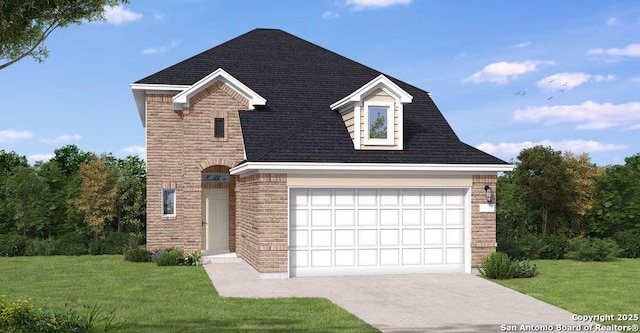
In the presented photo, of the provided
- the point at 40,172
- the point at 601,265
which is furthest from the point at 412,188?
the point at 40,172

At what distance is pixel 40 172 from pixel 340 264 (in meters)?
26.9

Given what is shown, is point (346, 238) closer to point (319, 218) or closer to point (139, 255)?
point (319, 218)

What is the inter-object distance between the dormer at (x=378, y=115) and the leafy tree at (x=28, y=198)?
22.4 metres

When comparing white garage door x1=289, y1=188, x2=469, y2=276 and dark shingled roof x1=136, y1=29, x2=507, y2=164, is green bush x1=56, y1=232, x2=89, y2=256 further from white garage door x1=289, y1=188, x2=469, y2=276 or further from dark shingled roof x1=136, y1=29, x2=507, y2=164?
white garage door x1=289, y1=188, x2=469, y2=276

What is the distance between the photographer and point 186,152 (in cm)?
2597

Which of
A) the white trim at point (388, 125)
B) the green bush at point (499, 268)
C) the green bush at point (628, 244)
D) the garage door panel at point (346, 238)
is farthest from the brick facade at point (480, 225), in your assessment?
the green bush at point (628, 244)

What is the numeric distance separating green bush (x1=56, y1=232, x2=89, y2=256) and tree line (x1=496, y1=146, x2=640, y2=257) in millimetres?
20833

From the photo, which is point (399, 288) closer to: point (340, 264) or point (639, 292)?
point (340, 264)

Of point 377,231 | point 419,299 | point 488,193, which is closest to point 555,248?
point 488,193

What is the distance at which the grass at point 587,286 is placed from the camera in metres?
15.4

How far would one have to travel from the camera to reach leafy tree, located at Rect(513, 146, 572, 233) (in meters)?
32.5

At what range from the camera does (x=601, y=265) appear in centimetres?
2558

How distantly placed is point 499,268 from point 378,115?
20.4ft

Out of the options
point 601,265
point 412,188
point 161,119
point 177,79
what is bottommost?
point 601,265
